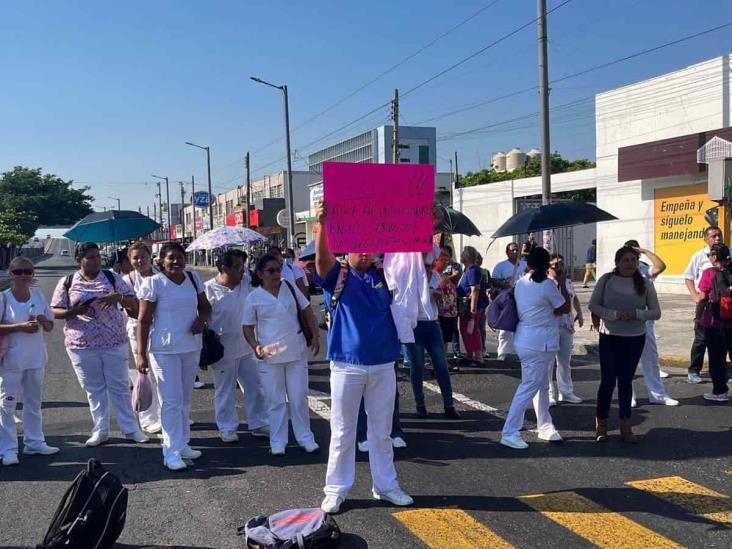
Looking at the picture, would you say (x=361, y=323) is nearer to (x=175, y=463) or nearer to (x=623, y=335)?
(x=175, y=463)

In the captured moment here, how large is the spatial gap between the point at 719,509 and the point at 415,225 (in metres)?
2.81

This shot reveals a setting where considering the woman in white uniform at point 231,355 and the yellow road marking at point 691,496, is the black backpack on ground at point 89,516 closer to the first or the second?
the woman in white uniform at point 231,355

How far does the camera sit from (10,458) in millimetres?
5633

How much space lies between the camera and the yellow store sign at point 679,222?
17.9 meters

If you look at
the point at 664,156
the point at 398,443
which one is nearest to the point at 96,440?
the point at 398,443

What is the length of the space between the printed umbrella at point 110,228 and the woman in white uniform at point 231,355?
2583 mm

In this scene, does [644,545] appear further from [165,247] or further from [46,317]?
[46,317]

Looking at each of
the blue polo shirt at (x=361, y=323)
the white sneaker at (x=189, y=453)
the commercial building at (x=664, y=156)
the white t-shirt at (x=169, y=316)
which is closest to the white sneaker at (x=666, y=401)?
the blue polo shirt at (x=361, y=323)

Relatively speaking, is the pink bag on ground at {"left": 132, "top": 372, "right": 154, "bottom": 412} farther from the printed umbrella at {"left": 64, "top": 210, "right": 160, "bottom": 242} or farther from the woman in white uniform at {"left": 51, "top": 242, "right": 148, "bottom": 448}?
the printed umbrella at {"left": 64, "top": 210, "right": 160, "bottom": 242}

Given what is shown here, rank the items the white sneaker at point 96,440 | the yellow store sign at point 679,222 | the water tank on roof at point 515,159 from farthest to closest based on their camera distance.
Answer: the water tank on roof at point 515,159, the yellow store sign at point 679,222, the white sneaker at point 96,440

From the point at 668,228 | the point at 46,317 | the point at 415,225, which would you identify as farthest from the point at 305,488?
the point at 668,228

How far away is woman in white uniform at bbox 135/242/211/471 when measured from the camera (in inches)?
218

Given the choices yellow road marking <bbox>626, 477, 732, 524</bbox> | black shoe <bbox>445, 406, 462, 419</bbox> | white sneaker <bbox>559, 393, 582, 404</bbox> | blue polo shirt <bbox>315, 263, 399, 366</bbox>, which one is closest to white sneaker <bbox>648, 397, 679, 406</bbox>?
white sneaker <bbox>559, 393, 582, 404</bbox>

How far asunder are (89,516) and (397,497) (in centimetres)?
197
